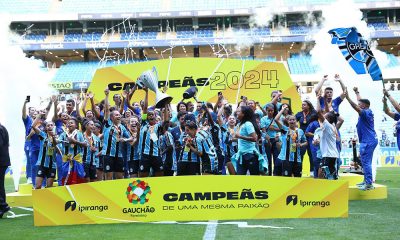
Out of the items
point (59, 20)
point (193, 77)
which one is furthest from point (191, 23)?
point (193, 77)

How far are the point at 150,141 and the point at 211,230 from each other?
2748 mm

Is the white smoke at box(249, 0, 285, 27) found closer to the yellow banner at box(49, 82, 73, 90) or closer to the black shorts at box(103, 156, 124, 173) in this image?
the yellow banner at box(49, 82, 73, 90)

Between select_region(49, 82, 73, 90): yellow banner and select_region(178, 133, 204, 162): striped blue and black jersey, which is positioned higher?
select_region(49, 82, 73, 90): yellow banner

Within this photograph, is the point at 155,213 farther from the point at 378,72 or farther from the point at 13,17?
the point at 13,17

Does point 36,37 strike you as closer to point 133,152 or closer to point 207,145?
point 133,152

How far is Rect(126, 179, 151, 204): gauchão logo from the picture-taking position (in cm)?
820

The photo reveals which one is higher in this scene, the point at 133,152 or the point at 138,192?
the point at 133,152

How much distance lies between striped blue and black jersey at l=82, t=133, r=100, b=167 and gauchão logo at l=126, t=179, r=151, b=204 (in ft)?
9.03

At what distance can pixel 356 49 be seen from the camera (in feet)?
40.5

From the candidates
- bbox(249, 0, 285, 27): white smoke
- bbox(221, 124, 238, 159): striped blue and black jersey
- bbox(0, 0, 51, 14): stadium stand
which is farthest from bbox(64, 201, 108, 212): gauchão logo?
bbox(0, 0, 51, 14): stadium stand

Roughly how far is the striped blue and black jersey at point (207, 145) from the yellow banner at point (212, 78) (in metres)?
5.52

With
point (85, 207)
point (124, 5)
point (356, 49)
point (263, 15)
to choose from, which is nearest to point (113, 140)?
point (85, 207)

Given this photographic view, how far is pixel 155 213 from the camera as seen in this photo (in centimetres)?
825

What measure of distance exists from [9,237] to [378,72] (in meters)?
8.16
